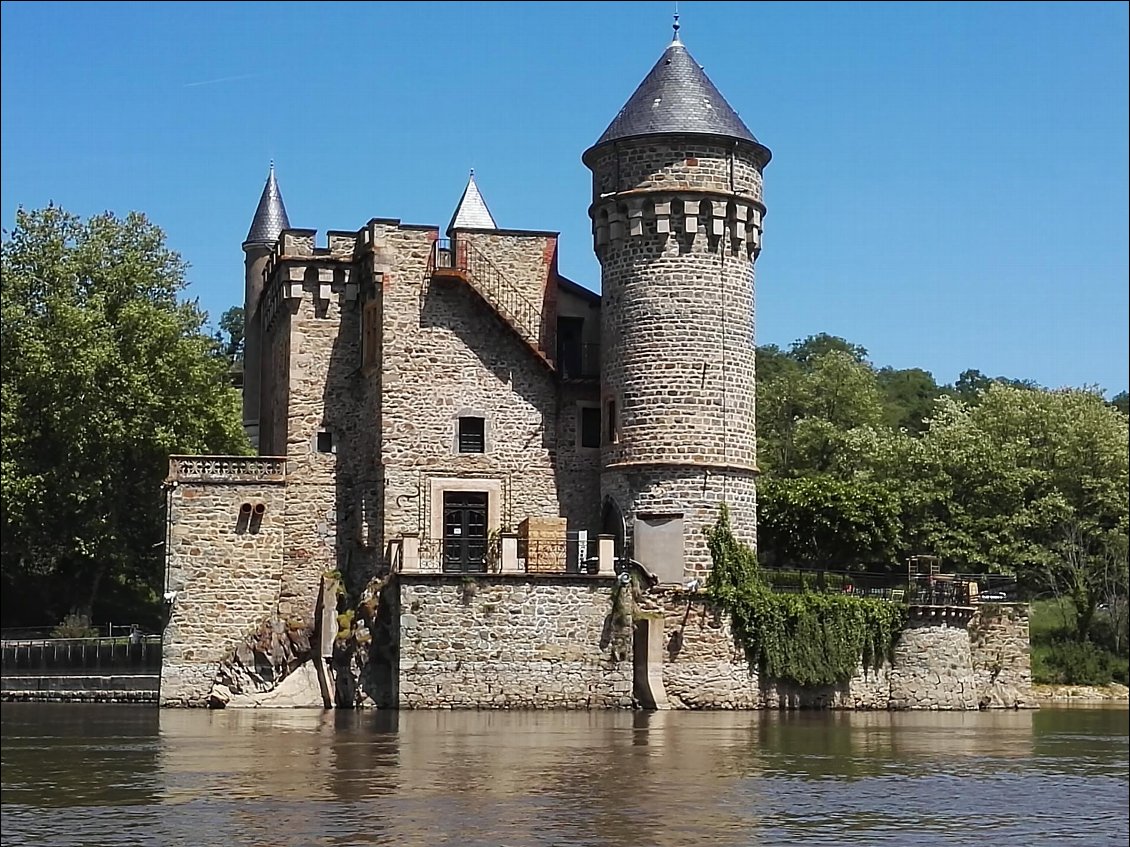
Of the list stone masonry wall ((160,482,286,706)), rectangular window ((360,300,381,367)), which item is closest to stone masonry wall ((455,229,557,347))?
rectangular window ((360,300,381,367))

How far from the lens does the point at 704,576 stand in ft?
129

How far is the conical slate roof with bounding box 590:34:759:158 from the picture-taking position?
4022 centimetres

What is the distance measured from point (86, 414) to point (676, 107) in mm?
20354

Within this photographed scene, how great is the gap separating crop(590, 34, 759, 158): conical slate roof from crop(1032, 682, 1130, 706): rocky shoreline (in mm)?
18216

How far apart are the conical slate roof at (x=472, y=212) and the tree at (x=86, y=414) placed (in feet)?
28.2

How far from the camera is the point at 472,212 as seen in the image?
172ft

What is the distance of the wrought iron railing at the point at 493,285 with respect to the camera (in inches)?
1662

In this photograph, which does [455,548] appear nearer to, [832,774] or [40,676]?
[40,676]

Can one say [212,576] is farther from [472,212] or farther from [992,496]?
[992,496]

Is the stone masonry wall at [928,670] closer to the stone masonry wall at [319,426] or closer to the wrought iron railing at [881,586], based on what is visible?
the wrought iron railing at [881,586]

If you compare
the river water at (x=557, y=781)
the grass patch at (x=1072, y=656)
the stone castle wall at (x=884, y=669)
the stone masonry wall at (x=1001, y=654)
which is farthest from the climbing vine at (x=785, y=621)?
the grass patch at (x=1072, y=656)

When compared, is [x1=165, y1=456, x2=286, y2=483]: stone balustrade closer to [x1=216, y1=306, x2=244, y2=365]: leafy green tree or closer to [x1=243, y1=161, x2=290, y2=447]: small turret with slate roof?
[x1=243, y1=161, x2=290, y2=447]: small turret with slate roof

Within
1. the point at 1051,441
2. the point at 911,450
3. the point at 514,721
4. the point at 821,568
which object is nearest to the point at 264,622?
the point at 514,721

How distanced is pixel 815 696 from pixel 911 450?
19064 mm
